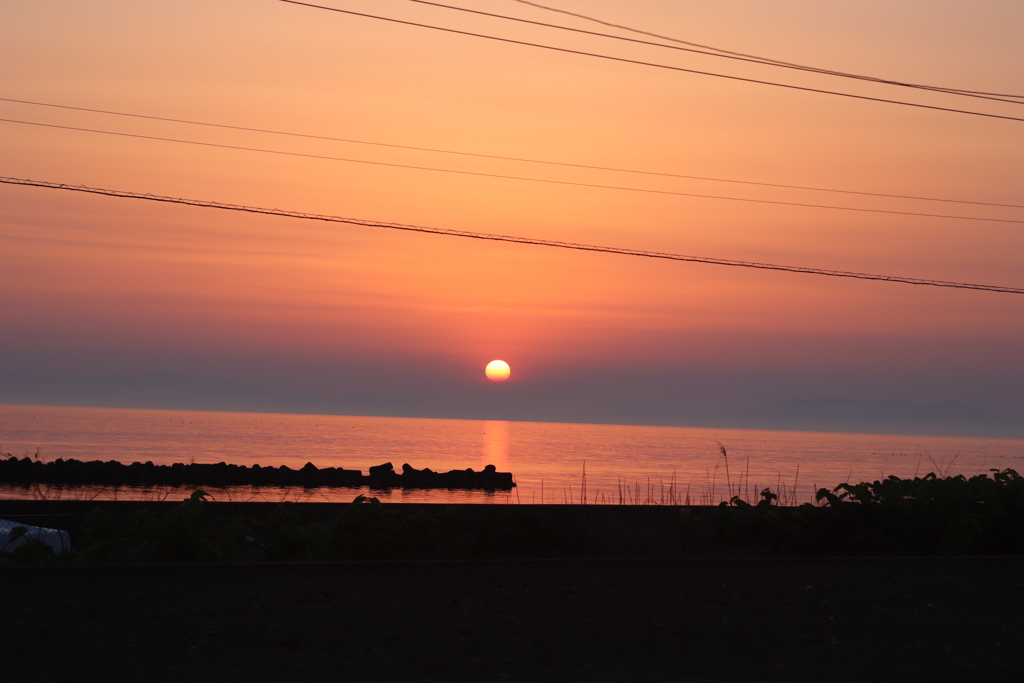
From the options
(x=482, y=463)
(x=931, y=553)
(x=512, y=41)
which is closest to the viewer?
(x=931, y=553)

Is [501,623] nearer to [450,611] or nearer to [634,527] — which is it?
[450,611]

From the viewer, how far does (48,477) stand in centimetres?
4562

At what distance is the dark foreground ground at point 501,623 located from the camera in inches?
258

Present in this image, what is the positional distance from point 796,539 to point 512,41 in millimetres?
11222

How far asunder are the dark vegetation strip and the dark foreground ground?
5.44 feet

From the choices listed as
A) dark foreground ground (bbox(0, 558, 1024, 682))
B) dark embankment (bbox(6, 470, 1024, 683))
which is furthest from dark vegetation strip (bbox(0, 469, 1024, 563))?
dark foreground ground (bbox(0, 558, 1024, 682))

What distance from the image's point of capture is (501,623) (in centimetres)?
754

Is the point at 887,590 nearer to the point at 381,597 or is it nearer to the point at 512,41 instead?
the point at 381,597

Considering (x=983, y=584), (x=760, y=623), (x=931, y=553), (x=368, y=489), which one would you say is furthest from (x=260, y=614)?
(x=368, y=489)

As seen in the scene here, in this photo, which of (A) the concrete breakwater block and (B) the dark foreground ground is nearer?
(B) the dark foreground ground

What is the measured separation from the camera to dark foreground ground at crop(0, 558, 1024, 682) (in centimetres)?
656

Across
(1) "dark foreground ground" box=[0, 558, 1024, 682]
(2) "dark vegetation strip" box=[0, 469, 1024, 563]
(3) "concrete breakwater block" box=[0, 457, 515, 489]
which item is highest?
(3) "concrete breakwater block" box=[0, 457, 515, 489]

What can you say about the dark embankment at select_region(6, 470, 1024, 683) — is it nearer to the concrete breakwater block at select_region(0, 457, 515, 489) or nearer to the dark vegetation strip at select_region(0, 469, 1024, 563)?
the dark vegetation strip at select_region(0, 469, 1024, 563)

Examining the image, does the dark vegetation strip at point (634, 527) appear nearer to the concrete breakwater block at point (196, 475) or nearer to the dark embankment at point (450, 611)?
the dark embankment at point (450, 611)
